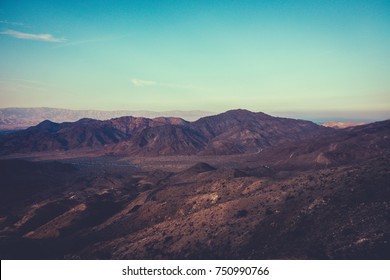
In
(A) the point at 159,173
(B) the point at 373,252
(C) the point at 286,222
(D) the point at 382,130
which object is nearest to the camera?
(B) the point at 373,252

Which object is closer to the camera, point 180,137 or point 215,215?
point 215,215

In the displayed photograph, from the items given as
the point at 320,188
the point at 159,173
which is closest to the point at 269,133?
the point at 159,173

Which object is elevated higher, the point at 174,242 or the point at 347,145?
the point at 347,145

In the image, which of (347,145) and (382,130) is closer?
(347,145)

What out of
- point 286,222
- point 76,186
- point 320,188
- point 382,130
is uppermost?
point 382,130

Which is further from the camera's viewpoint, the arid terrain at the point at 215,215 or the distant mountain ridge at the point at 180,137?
the distant mountain ridge at the point at 180,137

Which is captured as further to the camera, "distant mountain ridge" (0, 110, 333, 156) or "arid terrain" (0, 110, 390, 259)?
"distant mountain ridge" (0, 110, 333, 156)

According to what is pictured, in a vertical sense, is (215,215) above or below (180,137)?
below

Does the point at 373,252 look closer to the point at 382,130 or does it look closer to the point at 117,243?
the point at 117,243
